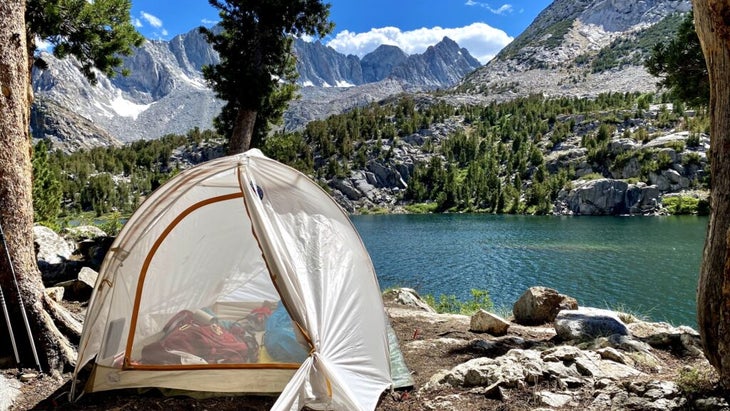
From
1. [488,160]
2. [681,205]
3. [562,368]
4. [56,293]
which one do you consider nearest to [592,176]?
[681,205]

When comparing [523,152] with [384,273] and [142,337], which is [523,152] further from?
[142,337]

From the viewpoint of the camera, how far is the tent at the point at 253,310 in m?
4.89

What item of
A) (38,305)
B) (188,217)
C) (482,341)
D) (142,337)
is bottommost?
(482,341)

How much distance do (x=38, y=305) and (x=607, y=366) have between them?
669 centimetres

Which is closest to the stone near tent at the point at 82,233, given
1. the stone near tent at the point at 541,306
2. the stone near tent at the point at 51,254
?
the stone near tent at the point at 51,254

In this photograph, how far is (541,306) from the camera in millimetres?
9992

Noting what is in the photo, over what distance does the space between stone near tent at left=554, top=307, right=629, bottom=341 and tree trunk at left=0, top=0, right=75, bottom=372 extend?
22.9 ft

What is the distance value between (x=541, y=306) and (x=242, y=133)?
8.09 m

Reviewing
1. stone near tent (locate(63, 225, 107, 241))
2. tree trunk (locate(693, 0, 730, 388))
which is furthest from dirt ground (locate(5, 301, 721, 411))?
stone near tent (locate(63, 225, 107, 241))

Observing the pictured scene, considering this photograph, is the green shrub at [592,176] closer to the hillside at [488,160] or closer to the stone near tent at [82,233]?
the hillside at [488,160]

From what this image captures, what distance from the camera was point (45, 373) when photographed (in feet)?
17.8

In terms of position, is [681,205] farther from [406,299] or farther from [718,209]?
[718,209]

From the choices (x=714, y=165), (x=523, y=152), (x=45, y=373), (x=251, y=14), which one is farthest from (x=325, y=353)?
(x=523, y=152)

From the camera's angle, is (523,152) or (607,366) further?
(523,152)
